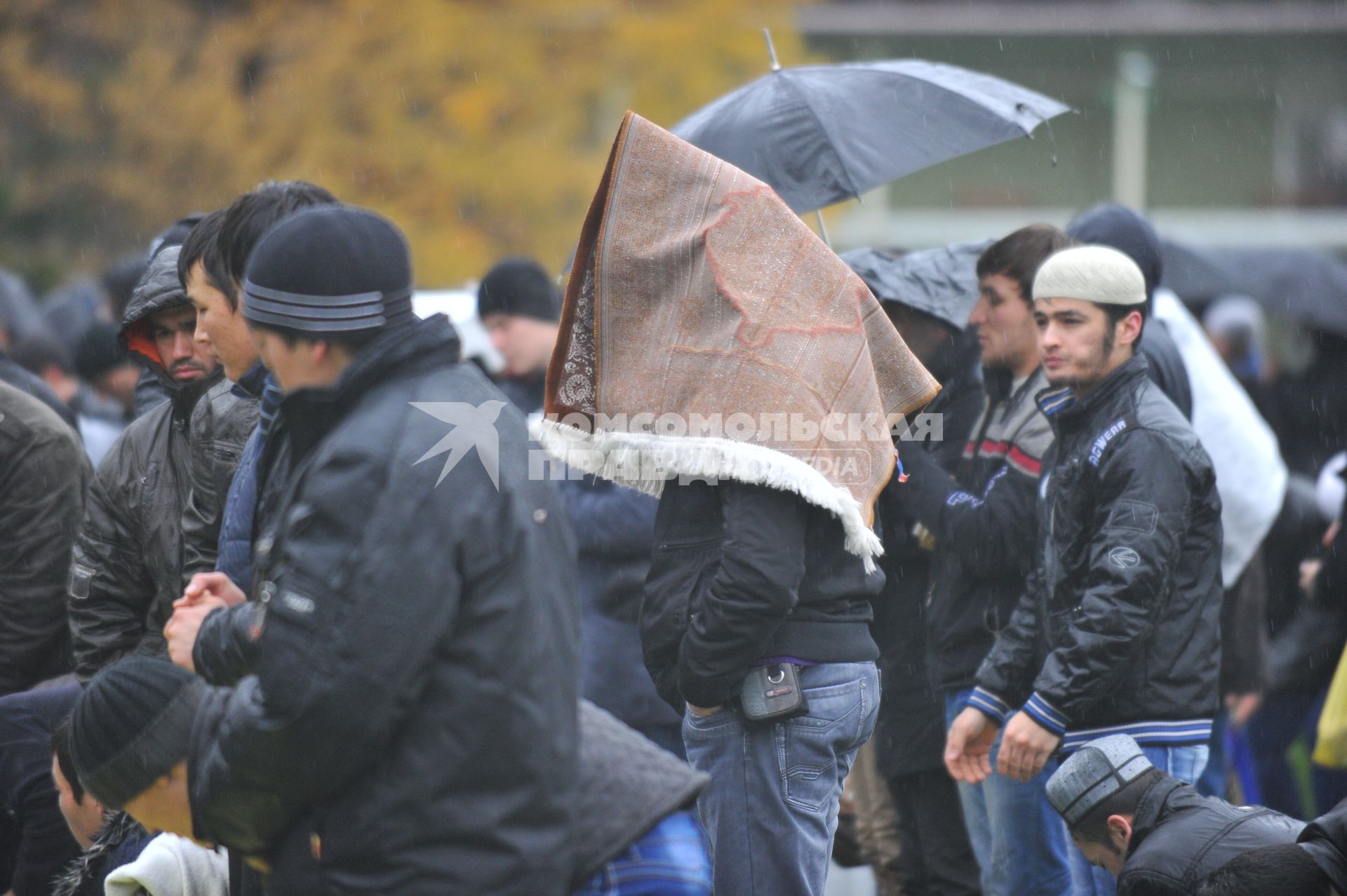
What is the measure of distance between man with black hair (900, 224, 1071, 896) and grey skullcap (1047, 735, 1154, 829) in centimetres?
47

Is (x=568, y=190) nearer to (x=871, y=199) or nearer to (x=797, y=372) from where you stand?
(x=871, y=199)

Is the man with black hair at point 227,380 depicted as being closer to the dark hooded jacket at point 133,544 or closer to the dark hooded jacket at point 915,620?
the dark hooded jacket at point 133,544

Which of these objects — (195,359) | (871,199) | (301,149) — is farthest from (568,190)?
(195,359)

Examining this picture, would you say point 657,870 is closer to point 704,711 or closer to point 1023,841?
point 704,711

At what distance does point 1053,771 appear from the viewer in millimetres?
4172

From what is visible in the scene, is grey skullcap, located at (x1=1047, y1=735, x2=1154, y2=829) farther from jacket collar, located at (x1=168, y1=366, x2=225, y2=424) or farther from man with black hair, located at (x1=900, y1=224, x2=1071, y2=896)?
jacket collar, located at (x1=168, y1=366, x2=225, y2=424)

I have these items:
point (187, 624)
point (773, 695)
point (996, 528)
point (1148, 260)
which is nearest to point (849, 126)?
point (1148, 260)

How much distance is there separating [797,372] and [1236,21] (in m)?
27.4

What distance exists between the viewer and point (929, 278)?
4879 millimetres

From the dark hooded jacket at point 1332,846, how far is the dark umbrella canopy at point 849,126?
2.23 meters

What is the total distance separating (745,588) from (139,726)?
1.31m

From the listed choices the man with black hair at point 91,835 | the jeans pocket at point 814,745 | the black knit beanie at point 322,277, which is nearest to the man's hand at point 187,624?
the black knit beanie at point 322,277

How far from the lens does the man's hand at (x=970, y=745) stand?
413 cm

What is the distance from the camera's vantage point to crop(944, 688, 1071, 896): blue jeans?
14.1ft
